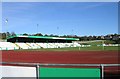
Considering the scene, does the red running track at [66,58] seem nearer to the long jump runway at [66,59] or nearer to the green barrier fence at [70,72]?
the long jump runway at [66,59]

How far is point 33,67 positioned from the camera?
742cm

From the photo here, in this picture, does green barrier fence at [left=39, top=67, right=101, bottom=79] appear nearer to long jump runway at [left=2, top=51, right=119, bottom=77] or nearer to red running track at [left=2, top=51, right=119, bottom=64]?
long jump runway at [left=2, top=51, right=119, bottom=77]

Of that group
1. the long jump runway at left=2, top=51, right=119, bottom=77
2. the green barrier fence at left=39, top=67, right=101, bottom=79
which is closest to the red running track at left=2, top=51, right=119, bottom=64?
the long jump runway at left=2, top=51, right=119, bottom=77

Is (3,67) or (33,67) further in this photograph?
(3,67)

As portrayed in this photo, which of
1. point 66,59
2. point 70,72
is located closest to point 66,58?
point 66,59

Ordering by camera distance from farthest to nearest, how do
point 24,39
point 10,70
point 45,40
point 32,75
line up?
1. point 45,40
2. point 24,39
3. point 10,70
4. point 32,75

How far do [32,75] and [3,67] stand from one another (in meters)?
1.32

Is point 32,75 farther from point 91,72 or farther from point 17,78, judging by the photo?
point 91,72

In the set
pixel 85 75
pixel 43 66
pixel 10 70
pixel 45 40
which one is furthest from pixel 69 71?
pixel 45 40

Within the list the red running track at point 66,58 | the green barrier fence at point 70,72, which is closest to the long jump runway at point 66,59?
the red running track at point 66,58

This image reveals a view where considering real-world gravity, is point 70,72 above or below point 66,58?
above

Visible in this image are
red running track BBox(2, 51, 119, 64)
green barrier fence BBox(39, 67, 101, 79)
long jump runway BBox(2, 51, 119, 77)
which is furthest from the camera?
red running track BBox(2, 51, 119, 64)

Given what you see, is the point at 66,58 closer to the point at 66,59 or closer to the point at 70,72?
the point at 66,59

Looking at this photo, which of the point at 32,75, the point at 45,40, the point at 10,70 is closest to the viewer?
the point at 32,75
